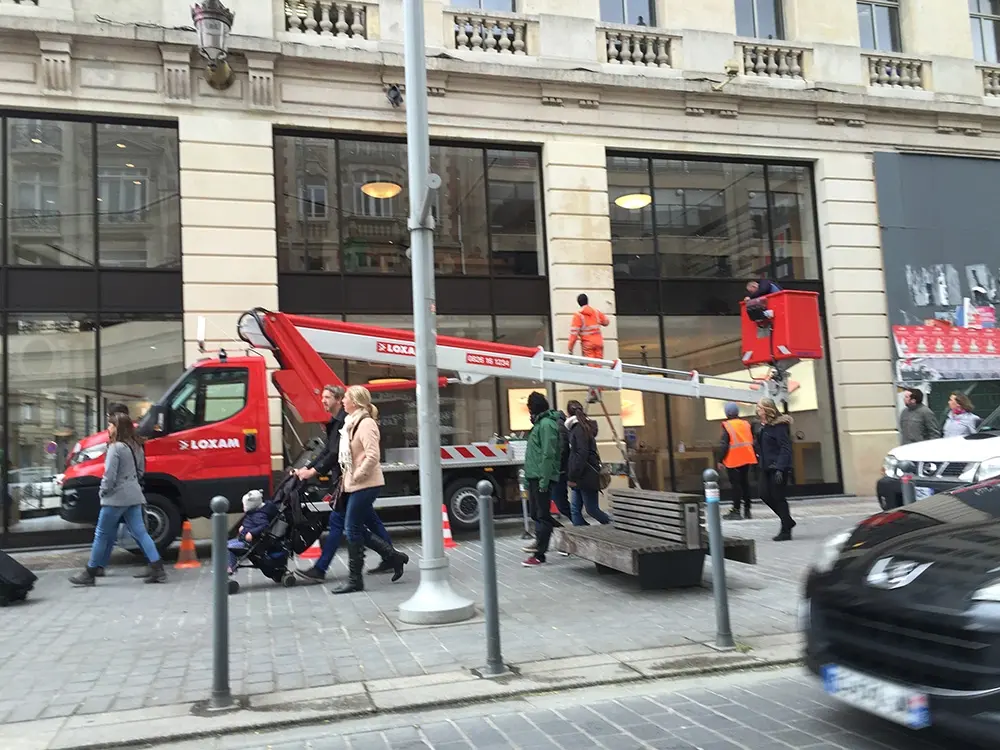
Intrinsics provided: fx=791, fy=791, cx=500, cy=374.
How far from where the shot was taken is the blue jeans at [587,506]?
29.8 feet

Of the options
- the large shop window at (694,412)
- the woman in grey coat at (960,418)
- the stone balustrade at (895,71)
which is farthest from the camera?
the stone balustrade at (895,71)

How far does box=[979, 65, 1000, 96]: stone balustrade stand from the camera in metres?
16.9

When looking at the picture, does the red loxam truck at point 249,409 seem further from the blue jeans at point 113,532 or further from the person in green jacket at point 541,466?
the person in green jacket at point 541,466

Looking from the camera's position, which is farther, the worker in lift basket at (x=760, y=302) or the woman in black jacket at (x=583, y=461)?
the worker in lift basket at (x=760, y=302)

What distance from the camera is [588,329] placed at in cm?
1277

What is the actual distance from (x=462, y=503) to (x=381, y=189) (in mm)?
5806

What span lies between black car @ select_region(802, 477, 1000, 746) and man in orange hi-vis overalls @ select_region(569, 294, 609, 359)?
855 cm

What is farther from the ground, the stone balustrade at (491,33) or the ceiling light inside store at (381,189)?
the stone balustrade at (491,33)

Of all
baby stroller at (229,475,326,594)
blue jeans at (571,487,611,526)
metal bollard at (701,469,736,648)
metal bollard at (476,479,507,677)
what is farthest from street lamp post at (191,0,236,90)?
metal bollard at (701,469,736,648)

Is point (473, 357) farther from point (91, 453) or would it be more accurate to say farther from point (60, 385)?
point (60, 385)

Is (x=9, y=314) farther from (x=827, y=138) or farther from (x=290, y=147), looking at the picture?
(x=827, y=138)

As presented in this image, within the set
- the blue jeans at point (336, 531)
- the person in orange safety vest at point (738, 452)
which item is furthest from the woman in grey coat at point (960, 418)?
the blue jeans at point (336, 531)

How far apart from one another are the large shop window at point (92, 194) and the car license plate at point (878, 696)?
11319 mm

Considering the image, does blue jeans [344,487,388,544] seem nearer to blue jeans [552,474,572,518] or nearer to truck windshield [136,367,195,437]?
blue jeans [552,474,572,518]
